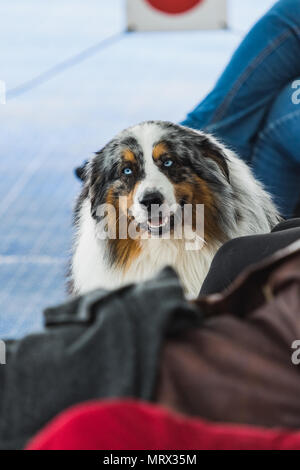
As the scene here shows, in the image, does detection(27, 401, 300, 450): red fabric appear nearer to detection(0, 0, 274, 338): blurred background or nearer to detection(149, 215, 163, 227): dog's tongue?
detection(149, 215, 163, 227): dog's tongue

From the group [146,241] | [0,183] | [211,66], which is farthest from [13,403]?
[211,66]

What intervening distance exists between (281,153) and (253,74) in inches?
8.7

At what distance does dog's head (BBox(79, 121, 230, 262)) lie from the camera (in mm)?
1442

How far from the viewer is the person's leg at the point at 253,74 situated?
183cm

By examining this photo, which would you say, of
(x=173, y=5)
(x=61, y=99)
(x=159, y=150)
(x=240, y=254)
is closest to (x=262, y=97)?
(x=159, y=150)

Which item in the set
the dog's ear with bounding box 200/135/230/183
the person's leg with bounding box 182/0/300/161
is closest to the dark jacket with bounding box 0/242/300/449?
the dog's ear with bounding box 200/135/230/183

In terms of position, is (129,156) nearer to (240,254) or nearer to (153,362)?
(240,254)

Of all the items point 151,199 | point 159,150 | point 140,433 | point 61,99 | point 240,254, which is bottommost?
point 140,433

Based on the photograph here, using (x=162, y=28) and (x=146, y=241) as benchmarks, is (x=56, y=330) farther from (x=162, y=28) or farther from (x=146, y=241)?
(x=162, y=28)

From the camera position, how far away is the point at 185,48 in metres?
5.38

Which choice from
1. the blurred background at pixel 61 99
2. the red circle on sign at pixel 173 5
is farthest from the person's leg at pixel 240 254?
the red circle on sign at pixel 173 5

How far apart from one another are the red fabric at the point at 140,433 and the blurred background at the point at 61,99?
3.60 feet

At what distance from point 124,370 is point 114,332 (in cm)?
3

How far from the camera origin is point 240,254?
44.2 inches
